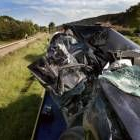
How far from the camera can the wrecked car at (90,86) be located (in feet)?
13.6

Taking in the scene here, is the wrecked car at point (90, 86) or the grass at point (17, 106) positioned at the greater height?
the wrecked car at point (90, 86)

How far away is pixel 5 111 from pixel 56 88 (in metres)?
2.90

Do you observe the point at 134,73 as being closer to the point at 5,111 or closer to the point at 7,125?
the point at 7,125

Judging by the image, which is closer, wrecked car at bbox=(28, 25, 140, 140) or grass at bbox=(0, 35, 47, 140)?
wrecked car at bbox=(28, 25, 140, 140)

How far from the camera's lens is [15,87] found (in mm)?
12656

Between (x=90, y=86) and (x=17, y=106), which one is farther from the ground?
(x=90, y=86)

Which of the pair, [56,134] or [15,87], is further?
[15,87]

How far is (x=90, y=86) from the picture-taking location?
18.0 feet

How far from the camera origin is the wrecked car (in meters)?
4.14

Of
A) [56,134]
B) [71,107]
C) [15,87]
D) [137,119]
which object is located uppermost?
[137,119]

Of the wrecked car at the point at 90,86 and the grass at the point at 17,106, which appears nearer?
the wrecked car at the point at 90,86

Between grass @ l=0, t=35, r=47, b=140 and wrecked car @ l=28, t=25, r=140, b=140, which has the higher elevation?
wrecked car @ l=28, t=25, r=140, b=140

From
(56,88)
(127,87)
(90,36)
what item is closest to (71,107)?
(56,88)

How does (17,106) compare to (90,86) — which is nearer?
(90,86)
